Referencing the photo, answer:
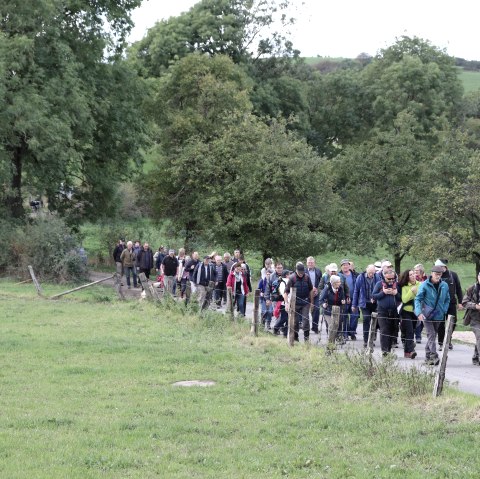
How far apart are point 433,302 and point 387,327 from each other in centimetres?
173

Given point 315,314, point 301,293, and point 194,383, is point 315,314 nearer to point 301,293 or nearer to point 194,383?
point 301,293

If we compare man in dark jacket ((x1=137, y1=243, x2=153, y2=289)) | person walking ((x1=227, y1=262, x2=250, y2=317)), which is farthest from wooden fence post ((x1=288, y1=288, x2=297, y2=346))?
man in dark jacket ((x1=137, y1=243, x2=153, y2=289))

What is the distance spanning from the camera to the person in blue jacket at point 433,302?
1512 centimetres

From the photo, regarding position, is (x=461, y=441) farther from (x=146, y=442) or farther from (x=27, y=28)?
(x=27, y=28)

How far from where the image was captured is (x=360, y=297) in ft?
62.1

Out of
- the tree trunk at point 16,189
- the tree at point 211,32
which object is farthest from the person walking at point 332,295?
the tree at point 211,32

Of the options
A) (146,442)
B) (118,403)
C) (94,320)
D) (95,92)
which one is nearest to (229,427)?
(146,442)

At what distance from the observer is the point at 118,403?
39.5 feet

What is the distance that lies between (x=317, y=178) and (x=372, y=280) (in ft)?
65.5

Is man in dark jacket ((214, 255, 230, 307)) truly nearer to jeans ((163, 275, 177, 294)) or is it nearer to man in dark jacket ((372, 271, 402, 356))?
jeans ((163, 275, 177, 294))

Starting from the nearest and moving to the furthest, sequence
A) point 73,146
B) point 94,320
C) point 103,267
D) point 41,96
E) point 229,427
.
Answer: point 229,427 → point 94,320 → point 41,96 → point 73,146 → point 103,267

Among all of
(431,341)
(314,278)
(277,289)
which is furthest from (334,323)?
(314,278)

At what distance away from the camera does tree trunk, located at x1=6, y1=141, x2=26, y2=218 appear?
1582 inches

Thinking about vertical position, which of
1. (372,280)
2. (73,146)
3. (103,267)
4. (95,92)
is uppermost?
(95,92)
